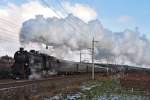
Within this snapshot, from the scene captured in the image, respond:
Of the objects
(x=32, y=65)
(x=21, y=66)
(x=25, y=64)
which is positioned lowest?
(x=21, y=66)

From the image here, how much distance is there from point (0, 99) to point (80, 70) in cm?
5320

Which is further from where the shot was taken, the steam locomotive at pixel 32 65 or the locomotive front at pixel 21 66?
the steam locomotive at pixel 32 65

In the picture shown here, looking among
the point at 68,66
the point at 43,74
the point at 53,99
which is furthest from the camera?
the point at 68,66

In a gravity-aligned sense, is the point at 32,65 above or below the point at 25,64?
below

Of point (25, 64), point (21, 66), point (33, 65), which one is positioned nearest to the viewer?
point (21, 66)

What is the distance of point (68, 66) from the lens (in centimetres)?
6450

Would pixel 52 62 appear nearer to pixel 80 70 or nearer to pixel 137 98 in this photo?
pixel 80 70

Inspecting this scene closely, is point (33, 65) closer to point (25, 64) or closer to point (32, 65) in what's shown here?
point (32, 65)

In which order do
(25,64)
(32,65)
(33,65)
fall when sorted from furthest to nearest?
(33,65) → (32,65) → (25,64)

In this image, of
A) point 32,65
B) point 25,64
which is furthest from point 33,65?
point 25,64

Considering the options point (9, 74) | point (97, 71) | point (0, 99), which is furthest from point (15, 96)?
point (97, 71)

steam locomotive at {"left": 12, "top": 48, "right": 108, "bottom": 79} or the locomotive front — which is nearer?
the locomotive front

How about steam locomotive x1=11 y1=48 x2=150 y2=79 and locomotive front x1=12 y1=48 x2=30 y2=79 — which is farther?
steam locomotive x1=11 y1=48 x2=150 y2=79

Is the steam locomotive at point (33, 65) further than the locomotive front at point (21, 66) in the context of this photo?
Yes
